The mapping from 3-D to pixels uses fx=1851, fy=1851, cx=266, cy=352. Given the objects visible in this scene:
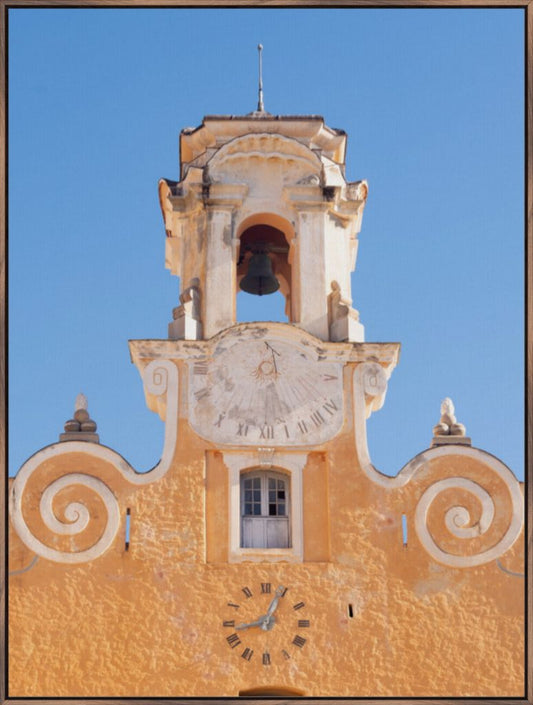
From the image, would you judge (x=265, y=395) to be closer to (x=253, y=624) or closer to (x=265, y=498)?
(x=265, y=498)

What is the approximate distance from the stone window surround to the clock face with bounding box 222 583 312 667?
511 mm

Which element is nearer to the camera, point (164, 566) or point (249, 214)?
point (164, 566)

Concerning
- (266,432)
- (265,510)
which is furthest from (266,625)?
(266,432)

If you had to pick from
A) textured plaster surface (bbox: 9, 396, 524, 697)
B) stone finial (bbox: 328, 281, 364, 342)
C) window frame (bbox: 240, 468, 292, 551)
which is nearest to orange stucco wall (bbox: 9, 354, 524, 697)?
textured plaster surface (bbox: 9, 396, 524, 697)

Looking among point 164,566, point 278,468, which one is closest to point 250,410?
point 278,468

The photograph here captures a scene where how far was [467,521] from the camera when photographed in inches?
Answer: 1048

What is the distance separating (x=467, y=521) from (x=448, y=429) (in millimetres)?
1544

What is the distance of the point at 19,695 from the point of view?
82.2 ft

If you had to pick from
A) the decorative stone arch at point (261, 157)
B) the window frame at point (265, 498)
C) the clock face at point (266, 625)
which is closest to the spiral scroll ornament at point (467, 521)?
the window frame at point (265, 498)

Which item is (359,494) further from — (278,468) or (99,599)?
(99,599)

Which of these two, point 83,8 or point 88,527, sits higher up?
point 83,8

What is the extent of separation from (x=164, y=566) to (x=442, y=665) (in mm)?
4100

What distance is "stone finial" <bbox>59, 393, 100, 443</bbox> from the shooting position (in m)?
27.0

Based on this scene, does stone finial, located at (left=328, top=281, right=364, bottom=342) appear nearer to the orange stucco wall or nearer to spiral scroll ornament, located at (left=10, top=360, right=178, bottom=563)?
the orange stucco wall
